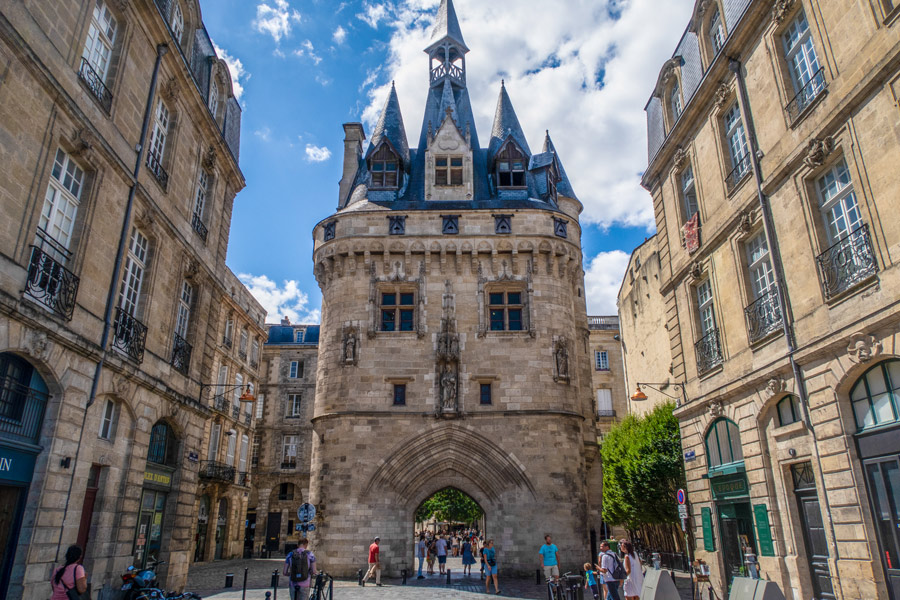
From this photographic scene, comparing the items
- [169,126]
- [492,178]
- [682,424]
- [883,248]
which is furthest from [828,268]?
[492,178]

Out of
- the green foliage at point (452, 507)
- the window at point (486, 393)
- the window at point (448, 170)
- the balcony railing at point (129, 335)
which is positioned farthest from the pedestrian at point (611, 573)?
the green foliage at point (452, 507)

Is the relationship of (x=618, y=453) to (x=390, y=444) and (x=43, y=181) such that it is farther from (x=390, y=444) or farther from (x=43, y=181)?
(x=43, y=181)

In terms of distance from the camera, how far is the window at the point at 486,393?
1883 centimetres

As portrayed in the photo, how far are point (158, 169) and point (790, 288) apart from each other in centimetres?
1151

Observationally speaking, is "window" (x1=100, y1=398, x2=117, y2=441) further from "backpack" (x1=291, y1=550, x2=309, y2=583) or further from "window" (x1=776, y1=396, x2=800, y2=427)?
"window" (x1=776, y1=396, x2=800, y2=427)

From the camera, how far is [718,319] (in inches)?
464

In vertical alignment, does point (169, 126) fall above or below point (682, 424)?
above

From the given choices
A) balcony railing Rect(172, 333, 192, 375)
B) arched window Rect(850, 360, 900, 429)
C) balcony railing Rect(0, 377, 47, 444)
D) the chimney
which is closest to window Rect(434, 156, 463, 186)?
the chimney

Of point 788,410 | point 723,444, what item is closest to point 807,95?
point 788,410

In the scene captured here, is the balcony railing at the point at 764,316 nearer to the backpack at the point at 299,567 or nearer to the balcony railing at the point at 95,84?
the backpack at the point at 299,567

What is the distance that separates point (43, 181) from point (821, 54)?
11.1 meters

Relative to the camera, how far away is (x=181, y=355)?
13.2 metres

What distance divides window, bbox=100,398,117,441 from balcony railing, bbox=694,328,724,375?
1094 centimetres

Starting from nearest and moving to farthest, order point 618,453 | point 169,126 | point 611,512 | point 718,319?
point 718,319 → point 169,126 → point 618,453 → point 611,512
